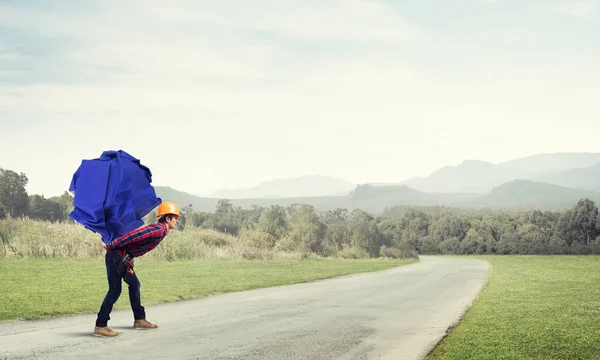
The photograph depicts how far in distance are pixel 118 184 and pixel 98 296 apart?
25.7 feet

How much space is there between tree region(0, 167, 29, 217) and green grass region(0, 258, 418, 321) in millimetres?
31378

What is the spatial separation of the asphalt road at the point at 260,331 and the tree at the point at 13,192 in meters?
47.6

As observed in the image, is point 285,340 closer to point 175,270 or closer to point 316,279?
point 316,279

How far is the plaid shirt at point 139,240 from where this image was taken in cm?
1059

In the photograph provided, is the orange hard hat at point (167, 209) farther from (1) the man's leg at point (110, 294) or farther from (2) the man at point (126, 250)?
(1) the man's leg at point (110, 294)

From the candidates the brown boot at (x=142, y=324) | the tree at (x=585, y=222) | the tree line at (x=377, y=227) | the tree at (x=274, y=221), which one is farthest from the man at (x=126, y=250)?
the tree at (x=585, y=222)

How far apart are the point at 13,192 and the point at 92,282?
1704 inches

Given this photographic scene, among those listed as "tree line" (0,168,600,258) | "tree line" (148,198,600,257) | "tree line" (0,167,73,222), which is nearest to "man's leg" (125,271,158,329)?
"tree line" (0,168,600,258)

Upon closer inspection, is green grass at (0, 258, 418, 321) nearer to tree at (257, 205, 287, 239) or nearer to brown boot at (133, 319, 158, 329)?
brown boot at (133, 319, 158, 329)

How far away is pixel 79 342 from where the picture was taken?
1009 cm

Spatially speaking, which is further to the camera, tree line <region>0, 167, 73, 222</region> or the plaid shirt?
tree line <region>0, 167, 73, 222</region>

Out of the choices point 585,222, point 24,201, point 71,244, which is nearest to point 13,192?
point 24,201

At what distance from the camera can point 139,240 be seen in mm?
10664

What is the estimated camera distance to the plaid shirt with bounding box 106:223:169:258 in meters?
10.6
